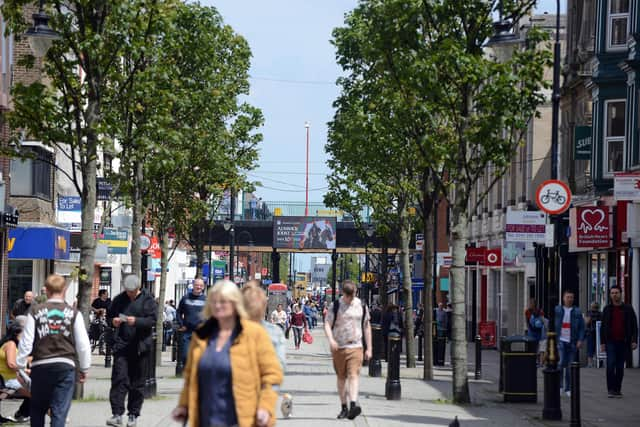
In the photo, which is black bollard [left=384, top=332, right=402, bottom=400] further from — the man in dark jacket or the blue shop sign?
the blue shop sign

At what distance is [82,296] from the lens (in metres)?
20.5

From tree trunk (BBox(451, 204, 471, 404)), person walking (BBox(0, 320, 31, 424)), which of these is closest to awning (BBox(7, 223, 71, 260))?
tree trunk (BBox(451, 204, 471, 404))

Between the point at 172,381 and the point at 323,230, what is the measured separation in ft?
191

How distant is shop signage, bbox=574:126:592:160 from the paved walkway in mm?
8968

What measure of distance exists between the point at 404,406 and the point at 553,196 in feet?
19.7

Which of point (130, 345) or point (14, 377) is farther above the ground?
point (130, 345)

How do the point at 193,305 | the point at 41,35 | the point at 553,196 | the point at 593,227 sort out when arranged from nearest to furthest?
the point at 41,35 < the point at 193,305 < the point at 553,196 < the point at 593,227

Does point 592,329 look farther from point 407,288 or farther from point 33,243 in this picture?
point 33,243

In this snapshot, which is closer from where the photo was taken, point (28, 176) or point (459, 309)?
point (459, 309)

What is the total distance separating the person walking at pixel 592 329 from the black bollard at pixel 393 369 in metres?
12.6

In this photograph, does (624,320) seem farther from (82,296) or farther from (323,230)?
(323,230)

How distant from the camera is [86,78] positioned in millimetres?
20469

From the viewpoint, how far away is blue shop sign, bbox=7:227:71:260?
3831cm

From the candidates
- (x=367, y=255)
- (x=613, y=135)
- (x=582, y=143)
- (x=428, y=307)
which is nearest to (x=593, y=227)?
(x=613, y=135)
